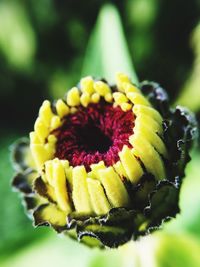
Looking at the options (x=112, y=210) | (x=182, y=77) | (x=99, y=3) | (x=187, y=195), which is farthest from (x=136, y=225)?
(x=99, y=3)

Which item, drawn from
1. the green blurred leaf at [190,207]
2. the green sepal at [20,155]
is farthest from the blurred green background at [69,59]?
the green sepal at [20,155]

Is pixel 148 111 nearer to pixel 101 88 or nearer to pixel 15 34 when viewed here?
pixel 101 88

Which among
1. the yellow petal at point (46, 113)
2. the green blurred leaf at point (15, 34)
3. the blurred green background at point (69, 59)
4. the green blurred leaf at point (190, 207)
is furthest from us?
the green blurred leaf at point (15, 34)

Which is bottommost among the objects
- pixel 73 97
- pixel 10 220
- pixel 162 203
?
pixel 162 203

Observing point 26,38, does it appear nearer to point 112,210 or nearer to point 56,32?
point 56,32

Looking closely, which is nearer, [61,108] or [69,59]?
[61,108]

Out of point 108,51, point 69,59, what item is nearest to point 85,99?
point 108,51

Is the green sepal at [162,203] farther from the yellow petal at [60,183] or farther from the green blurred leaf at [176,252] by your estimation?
the green blurred leaf at [176,252]
